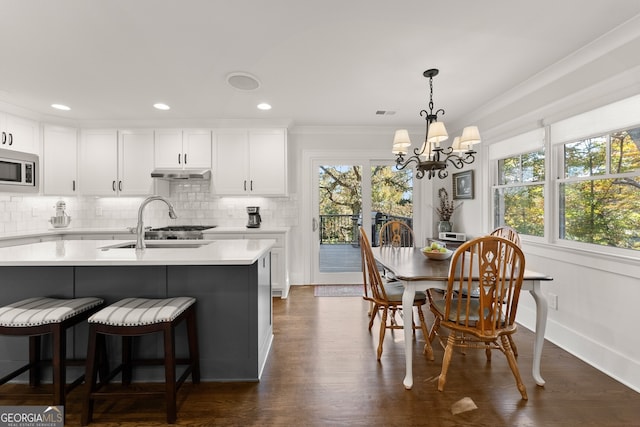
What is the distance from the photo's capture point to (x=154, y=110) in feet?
12.4

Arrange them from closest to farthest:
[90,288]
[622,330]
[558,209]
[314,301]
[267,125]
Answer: [90,288], [622,330], [558,209], [314,301], [267,125]

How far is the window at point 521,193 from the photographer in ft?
9.82

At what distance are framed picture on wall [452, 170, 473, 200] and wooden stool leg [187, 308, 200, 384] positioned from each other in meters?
3.55

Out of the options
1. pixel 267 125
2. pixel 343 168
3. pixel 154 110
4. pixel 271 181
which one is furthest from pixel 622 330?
pixel 154 110

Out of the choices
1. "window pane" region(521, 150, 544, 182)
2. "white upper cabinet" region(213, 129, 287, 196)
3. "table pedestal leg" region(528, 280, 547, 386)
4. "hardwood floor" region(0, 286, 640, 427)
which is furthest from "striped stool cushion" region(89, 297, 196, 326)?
"window pane" region(521, 150, 544, 182)

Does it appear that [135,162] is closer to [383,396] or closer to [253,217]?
[253,217]

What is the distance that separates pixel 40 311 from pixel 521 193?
4072mm

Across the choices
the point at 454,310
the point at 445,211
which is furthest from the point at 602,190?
the point at 445,211

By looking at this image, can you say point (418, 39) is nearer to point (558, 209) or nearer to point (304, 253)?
point (558, 209)

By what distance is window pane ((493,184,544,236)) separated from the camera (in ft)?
9.86

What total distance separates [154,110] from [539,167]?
4.38 m

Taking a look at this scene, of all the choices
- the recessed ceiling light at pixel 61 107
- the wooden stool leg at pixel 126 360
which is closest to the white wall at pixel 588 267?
the wooden stool leg at pixel 126 360

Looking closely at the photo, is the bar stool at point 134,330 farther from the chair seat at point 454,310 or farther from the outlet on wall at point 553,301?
the outlet on wall at point 553,301

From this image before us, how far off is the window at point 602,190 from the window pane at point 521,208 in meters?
0.27
